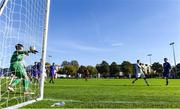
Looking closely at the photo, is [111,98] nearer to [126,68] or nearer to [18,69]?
[18,69]

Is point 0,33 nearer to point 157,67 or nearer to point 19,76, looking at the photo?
point 19,76

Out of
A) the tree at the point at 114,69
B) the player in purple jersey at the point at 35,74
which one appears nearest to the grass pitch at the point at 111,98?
the player in purple jersey at the point at 35,74

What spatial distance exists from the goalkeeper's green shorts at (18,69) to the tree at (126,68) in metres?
133

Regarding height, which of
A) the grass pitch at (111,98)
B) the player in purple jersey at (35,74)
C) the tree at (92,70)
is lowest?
the grass pitch at (111,98)

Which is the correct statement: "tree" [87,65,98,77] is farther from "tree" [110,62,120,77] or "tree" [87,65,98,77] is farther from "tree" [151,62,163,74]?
"tree" [151,62,163,74]

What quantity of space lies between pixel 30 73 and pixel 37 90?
104cm

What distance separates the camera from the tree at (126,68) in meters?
144

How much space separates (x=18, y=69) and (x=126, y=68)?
13629cm

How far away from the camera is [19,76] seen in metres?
11.1

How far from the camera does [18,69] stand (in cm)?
1061

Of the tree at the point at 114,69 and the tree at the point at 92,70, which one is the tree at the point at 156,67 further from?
the tree at the point at 92,70

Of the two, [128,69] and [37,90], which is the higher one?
[128,69]

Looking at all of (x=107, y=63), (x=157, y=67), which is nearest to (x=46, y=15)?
(x=157, y=67)

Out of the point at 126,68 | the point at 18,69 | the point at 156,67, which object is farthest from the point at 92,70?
the point at 18,69
